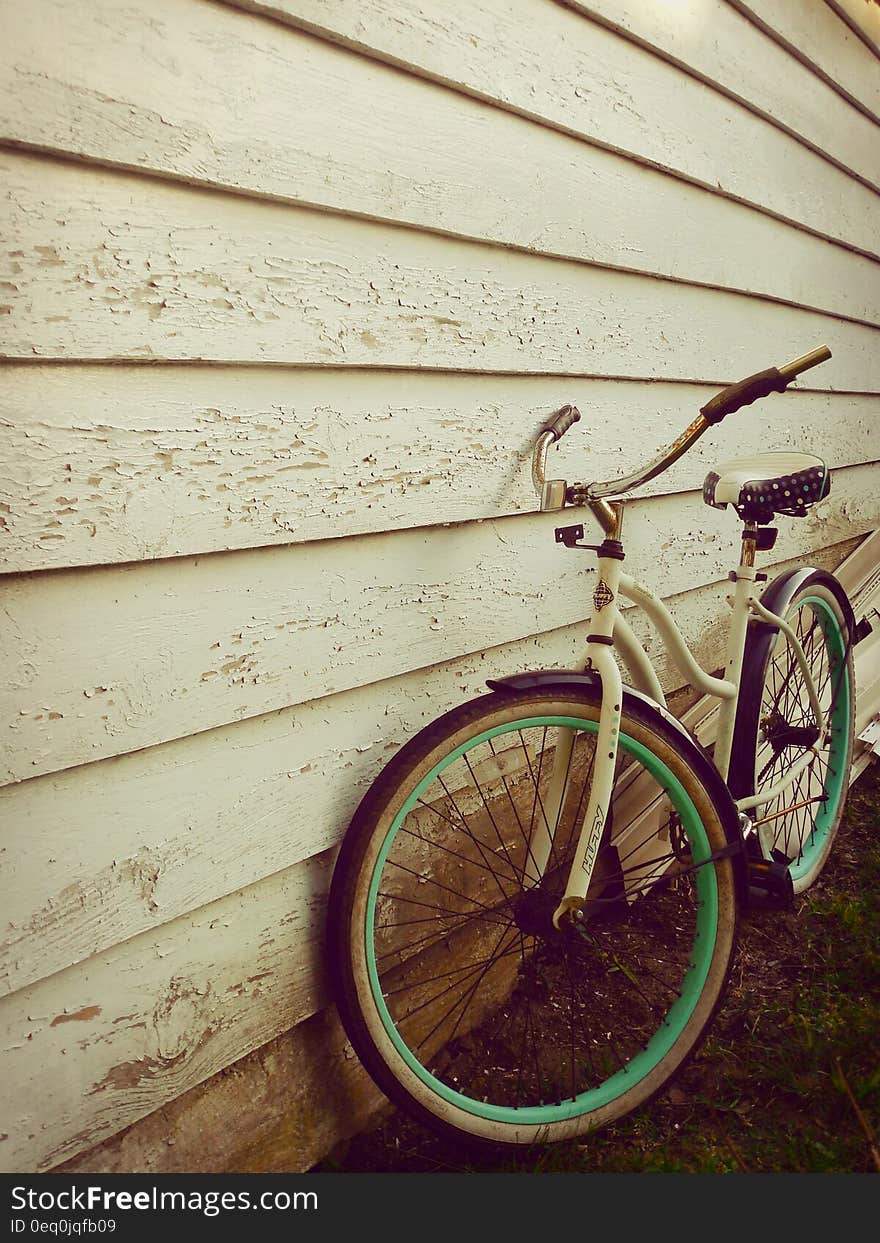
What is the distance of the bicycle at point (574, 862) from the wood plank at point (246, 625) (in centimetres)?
17

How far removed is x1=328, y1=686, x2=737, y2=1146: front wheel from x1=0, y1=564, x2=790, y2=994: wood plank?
0.10 m

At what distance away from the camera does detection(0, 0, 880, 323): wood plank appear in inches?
41.5

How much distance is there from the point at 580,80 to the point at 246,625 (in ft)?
4.01

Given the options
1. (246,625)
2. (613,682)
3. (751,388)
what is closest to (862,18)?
(751,388)

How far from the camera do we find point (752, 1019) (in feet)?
6.95

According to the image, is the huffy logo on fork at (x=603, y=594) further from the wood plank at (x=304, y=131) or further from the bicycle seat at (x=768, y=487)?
the wood plank at (x=304, y=131)

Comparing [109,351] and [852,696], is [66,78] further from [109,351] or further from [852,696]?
[852,696]

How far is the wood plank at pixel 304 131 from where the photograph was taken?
3.46 feet

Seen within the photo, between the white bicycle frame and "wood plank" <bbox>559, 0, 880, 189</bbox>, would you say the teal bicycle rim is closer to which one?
the white bicycle frame

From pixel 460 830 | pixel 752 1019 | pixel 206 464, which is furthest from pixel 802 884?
pixel 206 464

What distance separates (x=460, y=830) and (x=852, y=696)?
1.46 metres

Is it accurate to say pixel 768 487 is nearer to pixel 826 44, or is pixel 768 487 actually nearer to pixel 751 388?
pixel 751 388

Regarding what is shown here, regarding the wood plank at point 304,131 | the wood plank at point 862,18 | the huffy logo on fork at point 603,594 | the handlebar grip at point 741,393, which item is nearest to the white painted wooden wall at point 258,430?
the wood plank at point 304,131

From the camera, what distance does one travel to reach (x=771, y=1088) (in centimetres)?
193
